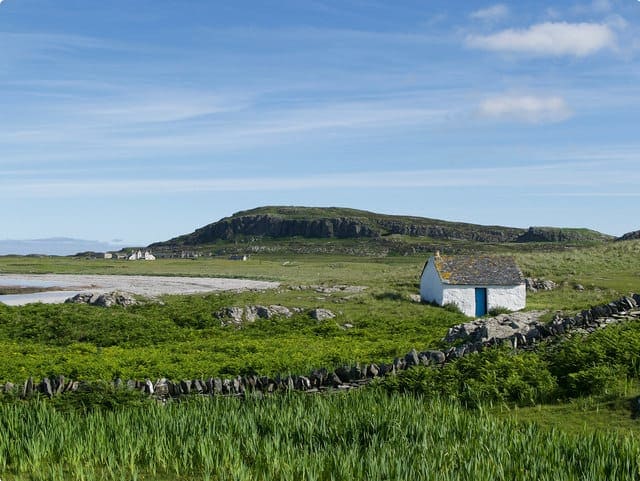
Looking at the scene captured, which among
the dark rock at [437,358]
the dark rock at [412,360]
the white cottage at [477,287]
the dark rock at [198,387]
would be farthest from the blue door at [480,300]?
the dark rock at [198,387]

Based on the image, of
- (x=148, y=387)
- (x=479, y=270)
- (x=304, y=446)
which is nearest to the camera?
(x=304, y=446)

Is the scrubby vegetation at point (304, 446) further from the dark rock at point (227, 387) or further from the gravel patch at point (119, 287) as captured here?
the gravel patch at point (119, 287)

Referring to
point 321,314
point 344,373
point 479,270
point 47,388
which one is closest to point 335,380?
point 344,373

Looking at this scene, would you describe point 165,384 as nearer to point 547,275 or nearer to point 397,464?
point 397,464

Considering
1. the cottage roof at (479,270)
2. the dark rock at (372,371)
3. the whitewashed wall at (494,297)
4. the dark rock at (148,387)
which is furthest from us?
the cottage roof at (479,270)

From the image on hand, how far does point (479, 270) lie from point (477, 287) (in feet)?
5.68

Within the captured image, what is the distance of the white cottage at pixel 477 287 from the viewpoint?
45781 mm

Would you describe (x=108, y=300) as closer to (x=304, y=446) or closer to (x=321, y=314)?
(x=321, y=314)

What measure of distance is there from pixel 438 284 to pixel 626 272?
20.1 m

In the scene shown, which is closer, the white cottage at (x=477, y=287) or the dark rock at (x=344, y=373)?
the dark rock at (x=344, y=373)

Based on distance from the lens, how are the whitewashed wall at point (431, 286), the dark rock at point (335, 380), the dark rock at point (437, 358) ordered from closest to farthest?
the dark rock at point (335, 380) < the dark rock at point (437, 358) < the whitewashed wall at point (431, 286)

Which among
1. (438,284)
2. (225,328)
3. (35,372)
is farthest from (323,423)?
(438,284)

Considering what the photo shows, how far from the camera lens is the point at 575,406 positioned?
13.7 meters

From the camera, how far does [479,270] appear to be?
47.6 meters
